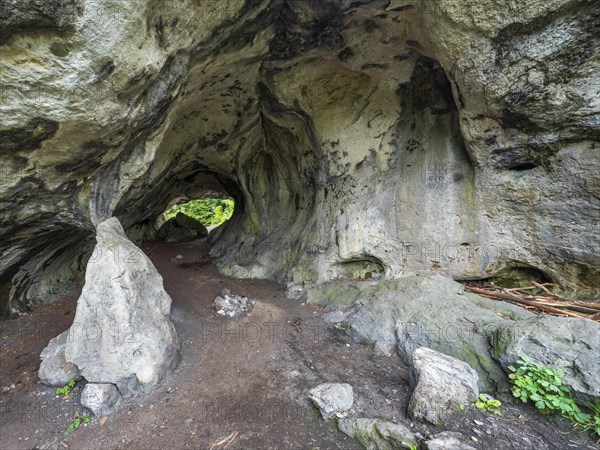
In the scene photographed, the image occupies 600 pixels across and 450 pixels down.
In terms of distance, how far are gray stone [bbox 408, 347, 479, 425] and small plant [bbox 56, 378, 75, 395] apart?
396 centimetres

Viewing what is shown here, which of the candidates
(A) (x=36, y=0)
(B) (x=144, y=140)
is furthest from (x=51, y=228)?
(A) (x=36, y=0)

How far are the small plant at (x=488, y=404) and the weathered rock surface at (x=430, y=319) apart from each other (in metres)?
0.22

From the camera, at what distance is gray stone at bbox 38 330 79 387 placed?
12.1 feet

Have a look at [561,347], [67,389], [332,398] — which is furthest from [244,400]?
[561,347]

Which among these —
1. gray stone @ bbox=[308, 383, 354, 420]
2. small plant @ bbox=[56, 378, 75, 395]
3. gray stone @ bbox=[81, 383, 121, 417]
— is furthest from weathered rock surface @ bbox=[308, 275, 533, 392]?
small plant @ bbox=[56, 378, 75, 395]

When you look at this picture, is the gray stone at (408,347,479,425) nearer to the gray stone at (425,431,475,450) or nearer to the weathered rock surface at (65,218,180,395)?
the gray stone at (425,431,475,450)

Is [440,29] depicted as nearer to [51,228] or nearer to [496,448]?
[496,448]

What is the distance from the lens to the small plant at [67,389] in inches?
141

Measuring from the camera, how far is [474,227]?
4.77m

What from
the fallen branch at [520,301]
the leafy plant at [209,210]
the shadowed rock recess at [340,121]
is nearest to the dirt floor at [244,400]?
the fallen branch at [520,301]

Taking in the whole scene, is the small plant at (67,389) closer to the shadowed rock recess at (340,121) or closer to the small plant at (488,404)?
the shadowed rock recess at (340,121)

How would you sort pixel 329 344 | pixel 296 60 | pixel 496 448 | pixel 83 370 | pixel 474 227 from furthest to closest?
pixel 296 60 < pixel 474 227 < pixel 329 344 < pixel 83 370 < pixel 496 448

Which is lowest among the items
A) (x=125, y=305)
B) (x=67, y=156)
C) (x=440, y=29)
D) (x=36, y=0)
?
(x=125, y=305)

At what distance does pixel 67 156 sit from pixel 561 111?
20.5 feet
